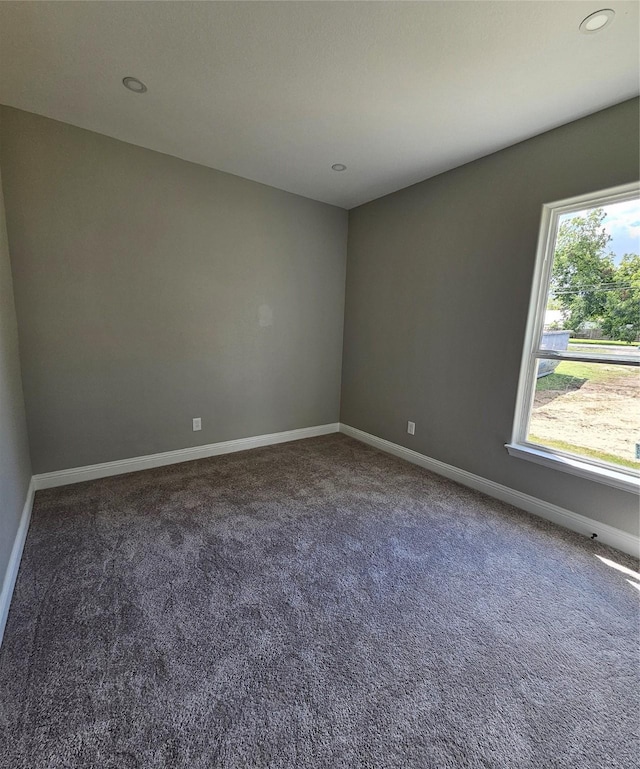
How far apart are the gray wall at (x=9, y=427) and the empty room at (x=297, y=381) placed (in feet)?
0.13

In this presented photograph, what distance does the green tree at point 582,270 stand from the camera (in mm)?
2135

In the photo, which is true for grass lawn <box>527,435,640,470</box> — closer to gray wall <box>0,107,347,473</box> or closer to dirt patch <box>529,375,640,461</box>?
dirt patch <box>529,375,640,461</box>

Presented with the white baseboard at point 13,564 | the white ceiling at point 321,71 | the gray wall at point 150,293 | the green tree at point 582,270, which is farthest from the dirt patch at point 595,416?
the white baseboard at point 13,564

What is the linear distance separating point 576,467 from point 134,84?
143 inches

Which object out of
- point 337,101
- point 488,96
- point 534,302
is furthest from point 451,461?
point 337,101

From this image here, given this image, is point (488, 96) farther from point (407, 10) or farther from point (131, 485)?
point (131, 485)

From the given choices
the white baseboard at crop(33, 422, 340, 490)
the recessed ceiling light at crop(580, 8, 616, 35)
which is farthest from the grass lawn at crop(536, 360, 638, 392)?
the white baseboard at crop(33, 422, 340, 490)

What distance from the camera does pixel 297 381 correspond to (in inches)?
153

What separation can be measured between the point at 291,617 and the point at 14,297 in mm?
2751

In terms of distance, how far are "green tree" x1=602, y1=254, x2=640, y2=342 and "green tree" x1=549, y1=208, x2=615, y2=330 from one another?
0.04 m

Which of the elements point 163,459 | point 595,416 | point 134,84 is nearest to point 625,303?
point 595,416

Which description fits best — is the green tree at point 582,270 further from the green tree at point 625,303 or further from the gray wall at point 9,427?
the gray wall at point 9,427

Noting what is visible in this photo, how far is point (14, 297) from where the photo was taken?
2338 mm

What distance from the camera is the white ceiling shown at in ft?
4.86
